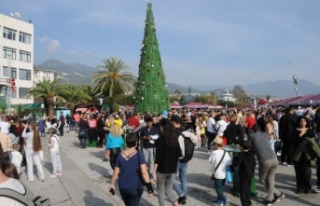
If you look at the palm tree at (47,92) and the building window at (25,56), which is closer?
the palm tree at (47,92)

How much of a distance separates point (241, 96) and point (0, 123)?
11663cm

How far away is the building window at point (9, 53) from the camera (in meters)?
51.5

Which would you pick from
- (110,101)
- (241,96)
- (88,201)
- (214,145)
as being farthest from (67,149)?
(241,96)

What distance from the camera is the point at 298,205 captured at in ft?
23.7

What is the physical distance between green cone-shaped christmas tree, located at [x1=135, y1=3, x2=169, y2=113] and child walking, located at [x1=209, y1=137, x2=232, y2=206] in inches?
644

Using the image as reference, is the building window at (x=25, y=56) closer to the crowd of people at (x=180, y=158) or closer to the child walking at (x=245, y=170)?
the crowd of people at (x=180, y=158)

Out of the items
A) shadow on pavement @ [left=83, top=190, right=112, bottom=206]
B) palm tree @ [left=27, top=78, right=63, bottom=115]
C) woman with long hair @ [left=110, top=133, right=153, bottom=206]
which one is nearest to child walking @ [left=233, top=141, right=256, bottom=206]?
woman with long hair @ [left=110, top=133, right=153, bottom=206]

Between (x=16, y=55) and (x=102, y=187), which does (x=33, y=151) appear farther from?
(x=16, y=55)

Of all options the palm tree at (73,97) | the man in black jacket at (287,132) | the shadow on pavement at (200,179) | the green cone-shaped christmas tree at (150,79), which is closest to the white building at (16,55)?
the palm tree at (73,97)

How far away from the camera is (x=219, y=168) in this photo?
720 centimetres

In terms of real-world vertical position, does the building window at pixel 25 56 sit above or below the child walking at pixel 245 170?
above

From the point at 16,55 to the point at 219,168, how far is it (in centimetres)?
5200

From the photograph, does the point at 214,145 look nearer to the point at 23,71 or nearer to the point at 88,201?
the point at 88,201

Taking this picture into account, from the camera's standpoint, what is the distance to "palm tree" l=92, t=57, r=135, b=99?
4512 cm
